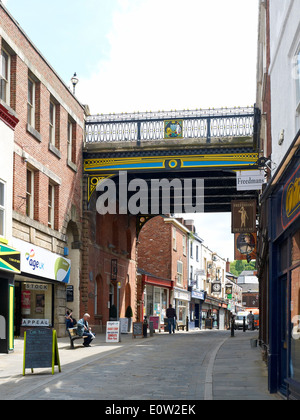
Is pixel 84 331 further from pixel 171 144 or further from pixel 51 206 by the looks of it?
pixel 171 144

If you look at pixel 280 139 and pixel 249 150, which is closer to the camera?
pixel 280 139

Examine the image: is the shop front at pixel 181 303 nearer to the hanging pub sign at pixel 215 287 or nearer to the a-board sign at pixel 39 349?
the hanging pub sign at pixel 215 287

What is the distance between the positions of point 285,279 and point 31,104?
637 inches

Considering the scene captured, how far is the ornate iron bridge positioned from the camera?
2916cm

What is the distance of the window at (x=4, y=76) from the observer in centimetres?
2152

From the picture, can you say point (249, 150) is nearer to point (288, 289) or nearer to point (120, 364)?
point (120, 364)

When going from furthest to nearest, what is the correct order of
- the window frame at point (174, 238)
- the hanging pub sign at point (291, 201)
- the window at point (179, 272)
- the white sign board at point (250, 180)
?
1. the window at point (179, 272)
2. the window frame at point (174, 238)
3. the white sign board at point (250, 180)
4. the hanging pub sign at point (291, 201)

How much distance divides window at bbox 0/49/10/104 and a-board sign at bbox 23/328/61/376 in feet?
35.5

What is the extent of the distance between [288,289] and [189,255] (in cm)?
5182

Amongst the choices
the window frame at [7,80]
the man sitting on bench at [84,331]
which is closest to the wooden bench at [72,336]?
the man sitting on bench at [84,331]

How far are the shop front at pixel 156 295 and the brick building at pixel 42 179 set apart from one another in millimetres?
16761
